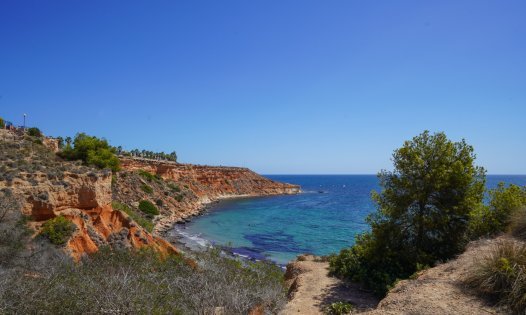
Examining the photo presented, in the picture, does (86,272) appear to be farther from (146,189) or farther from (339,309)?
(146,189)

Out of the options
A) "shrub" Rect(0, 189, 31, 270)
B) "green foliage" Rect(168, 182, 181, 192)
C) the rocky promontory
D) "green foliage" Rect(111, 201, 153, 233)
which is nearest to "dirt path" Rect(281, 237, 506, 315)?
"shrub" Rect(0, 189, 31, 270)

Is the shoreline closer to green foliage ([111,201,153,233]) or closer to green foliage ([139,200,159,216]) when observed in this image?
green foliage ([111,201,153,233])

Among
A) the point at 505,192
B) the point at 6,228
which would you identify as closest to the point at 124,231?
the point at 6,228

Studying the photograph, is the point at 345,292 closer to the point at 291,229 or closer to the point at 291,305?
the point at 291,305

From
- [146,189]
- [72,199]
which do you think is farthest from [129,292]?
[146,189]

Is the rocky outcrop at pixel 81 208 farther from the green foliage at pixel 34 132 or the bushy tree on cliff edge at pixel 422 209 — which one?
the green foliage at pixel 34 132

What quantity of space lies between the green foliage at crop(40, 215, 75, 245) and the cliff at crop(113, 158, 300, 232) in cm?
2160

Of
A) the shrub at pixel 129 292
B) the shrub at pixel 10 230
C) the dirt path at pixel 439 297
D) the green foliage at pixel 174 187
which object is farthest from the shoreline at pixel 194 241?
the dirt path at pixel 439 297

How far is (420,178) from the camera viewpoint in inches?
554

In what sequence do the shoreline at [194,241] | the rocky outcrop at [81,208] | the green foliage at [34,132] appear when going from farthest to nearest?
1. the green foliage at [34,132]
2. the shoreline at [194,241]
3. the rocky outcrop at [81,208]

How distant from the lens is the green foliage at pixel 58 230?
17031mm

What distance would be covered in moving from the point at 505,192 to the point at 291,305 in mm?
10535

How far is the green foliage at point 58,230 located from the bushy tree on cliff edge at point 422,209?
1484 centimetres

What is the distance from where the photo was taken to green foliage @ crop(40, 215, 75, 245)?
1703 cm
